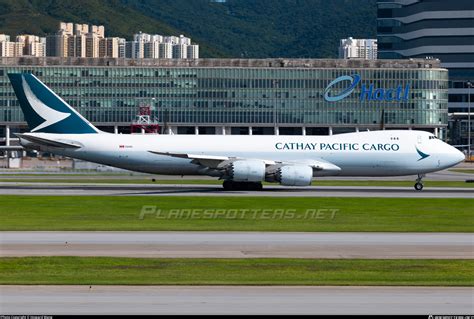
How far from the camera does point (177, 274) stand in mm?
30672

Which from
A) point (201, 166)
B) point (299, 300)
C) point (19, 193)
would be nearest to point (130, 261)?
point (299, 300)

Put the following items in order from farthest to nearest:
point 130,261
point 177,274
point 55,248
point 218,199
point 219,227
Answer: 1. point 218,199
2. point 219,227
3. point 55,248
4. point 130,261
5. point 177,274

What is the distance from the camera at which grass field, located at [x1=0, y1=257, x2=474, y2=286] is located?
96.3ft

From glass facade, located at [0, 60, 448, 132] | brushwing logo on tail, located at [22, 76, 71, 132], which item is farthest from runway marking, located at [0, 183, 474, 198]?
glass facade, located at [0, 60, 448, 132]

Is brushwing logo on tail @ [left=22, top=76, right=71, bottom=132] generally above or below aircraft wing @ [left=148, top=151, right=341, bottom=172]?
above

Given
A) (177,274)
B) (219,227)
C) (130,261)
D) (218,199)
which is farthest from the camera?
(218,199)

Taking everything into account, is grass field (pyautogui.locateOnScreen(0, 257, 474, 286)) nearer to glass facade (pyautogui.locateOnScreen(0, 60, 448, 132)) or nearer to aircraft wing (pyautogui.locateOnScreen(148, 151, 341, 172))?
aircraft wing (pyautogui.locateOnScreen(148, 151, 341, 172))

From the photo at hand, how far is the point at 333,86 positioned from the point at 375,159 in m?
124

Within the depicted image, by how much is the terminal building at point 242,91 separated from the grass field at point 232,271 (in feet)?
533

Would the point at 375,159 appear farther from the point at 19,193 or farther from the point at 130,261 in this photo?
the point at 130,261

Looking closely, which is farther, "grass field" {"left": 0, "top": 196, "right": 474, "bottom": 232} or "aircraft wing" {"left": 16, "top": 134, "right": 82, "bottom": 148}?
"aircraft wing" {"left": 16, "top": 134, "right": 82, "bottom": 148}

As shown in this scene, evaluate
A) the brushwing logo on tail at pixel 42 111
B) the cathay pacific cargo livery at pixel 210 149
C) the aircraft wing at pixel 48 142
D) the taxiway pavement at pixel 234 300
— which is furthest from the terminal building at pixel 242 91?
the taxiway pavement at pixel 234 300

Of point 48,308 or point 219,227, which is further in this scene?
point 219,227

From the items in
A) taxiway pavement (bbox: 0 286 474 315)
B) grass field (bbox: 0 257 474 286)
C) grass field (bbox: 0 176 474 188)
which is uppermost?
taxiway pavement (bbox: 0 286 474 315)
